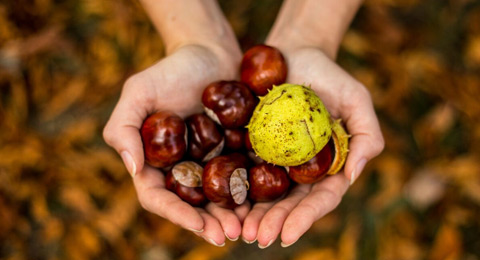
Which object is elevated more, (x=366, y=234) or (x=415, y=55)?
(x=415, y=55)

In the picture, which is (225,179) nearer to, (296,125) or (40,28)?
(296,125)

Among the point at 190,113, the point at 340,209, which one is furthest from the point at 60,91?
the point at 340,209

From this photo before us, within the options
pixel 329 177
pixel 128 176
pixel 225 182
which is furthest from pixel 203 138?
pixel 128 176

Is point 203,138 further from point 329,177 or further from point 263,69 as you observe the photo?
point 329,177

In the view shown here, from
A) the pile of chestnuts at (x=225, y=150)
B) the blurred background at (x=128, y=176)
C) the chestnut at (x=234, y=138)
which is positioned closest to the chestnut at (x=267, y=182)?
the pile of chestnuts at (x=225, y=150)

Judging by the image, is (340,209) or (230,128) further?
(340,209)

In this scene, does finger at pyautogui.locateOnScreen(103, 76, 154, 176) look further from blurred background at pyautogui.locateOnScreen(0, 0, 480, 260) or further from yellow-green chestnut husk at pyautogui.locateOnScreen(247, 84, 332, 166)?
blurred background at pyautogui.locateOnScreen(0, 0, 480, 260)

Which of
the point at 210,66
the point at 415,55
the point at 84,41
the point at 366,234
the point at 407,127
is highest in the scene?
the point at 210,66

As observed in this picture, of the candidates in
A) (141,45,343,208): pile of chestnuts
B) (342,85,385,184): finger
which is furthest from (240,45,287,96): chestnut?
(342,85,385,184): finger
